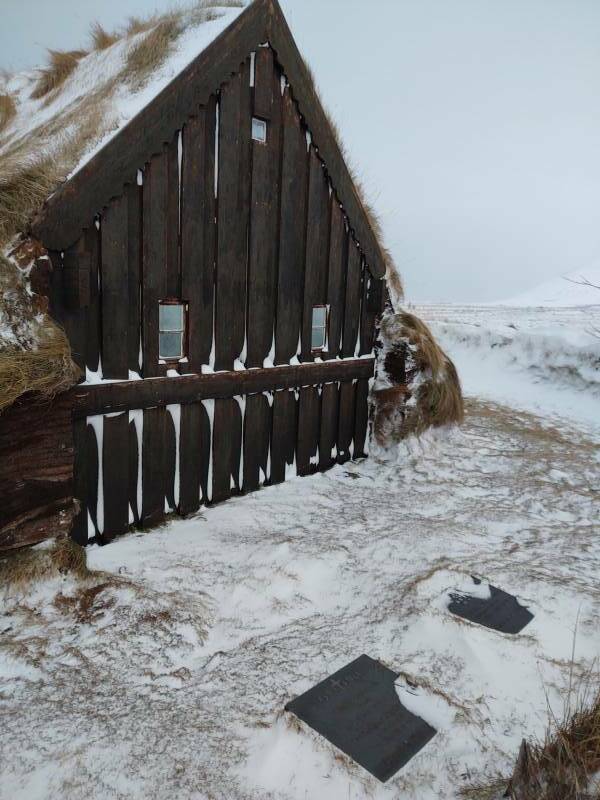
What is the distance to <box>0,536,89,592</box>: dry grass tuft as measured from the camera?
3672 millimetres

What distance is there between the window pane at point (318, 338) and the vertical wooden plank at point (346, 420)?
2.10ft

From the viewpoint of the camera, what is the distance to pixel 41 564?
149 inches

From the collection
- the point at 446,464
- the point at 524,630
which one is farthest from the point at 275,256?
the point at 524,630

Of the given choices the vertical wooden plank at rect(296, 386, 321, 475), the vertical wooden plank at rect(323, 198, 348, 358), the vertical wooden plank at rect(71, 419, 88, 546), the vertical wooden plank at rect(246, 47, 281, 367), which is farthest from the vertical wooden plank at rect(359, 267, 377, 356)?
the vertical wooden plank at rect(71, 419, 88, 546)

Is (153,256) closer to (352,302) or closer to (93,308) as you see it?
(93,308)

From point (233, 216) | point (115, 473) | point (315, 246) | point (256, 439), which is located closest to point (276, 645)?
point (115, 473)

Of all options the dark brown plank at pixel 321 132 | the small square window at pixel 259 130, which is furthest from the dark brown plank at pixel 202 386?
the small square window at pixel 259 130

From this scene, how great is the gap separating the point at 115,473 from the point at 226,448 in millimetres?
1240

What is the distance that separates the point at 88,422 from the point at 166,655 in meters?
1.89

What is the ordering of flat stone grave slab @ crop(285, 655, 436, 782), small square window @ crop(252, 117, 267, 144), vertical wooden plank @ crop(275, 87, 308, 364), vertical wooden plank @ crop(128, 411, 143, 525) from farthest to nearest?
vertical wooden plank @ crop(275, 87, 308, 364)
small square window @ crop(252, 117, 267, 144)
vertical wooden plank @ crop(128, 411, 143, 525)
flat stone grave slab @ crop(285, 655, 436, 782)

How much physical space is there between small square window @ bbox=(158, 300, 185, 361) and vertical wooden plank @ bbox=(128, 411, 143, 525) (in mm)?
586

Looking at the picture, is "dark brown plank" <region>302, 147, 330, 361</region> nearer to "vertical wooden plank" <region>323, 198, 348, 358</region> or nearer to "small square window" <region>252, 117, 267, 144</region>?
"vertical wooden plank" <region>323, 198, 348, 358</region>

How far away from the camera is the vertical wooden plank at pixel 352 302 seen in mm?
6559

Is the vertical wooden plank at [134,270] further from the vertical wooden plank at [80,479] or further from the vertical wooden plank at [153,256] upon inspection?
the vertical wooden plank at [80,479]
